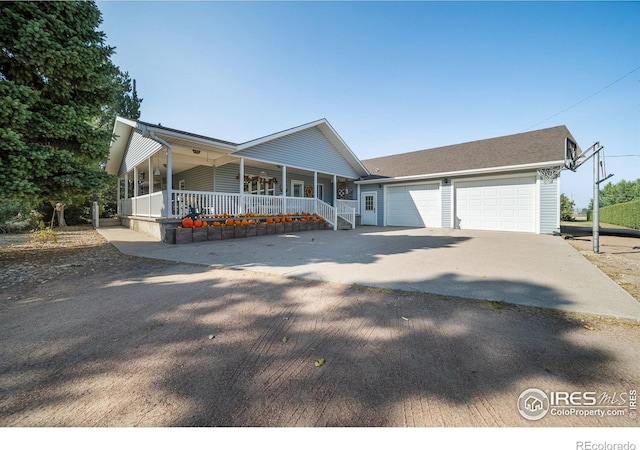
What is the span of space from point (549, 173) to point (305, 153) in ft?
35.0

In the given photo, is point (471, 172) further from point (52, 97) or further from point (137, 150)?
point (137, 150)

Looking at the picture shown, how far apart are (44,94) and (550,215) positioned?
16.4m

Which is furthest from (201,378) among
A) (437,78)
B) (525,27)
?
(437,78)

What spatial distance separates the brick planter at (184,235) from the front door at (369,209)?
414 inches

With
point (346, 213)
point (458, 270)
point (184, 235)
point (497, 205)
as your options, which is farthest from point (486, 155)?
point (184, 235)

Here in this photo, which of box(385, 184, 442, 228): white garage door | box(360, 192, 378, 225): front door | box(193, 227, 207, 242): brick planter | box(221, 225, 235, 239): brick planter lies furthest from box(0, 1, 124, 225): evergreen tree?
box(385, 184, 442, 228): white garage door

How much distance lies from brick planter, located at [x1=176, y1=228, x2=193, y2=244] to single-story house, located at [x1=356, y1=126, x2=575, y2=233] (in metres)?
10.6

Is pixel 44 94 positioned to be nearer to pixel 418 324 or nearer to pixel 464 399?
pixel 418 324

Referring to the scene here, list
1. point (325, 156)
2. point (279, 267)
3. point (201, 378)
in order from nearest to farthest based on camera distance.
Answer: point (201, 378) → point (279, 267) → point (325, 156)

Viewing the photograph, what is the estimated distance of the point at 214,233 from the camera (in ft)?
28.3

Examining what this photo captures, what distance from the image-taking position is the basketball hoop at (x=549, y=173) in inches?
395
